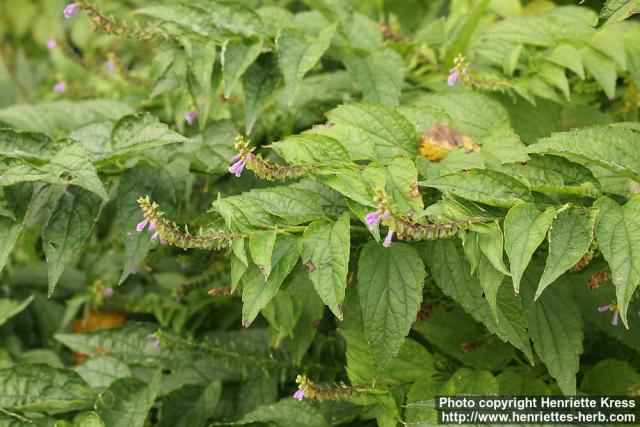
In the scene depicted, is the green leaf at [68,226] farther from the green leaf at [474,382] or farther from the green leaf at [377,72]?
the green leaf at [474,382]

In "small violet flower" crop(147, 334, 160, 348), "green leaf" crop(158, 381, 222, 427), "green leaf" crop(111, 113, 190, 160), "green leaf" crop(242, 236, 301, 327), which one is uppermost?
"green leaf" crop(111, 113, 190, 160)

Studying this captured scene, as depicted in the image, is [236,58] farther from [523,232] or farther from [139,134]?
[523,232]

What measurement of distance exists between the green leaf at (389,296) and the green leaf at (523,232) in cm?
27

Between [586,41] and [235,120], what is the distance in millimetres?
1138

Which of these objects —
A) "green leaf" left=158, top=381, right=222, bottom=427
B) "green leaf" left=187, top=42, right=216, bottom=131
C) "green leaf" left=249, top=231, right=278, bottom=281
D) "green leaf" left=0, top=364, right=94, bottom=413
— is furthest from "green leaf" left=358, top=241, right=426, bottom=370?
"green leaf" left=0, top=364, right=94, bottom=413

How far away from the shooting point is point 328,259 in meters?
1.64

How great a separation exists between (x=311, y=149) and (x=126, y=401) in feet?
3.00

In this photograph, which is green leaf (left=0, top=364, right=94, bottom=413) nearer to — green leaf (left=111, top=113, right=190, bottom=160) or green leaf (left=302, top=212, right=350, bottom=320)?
green leaf (left=111, top=113, right=190, bottom=160)

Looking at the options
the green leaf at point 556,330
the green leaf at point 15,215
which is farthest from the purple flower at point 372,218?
the green leaf at point 15,215

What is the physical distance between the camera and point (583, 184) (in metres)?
1.62

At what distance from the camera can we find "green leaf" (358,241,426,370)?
172cm

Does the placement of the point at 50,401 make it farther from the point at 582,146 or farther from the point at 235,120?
the point at 582,146

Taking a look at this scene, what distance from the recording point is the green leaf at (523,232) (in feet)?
4.91

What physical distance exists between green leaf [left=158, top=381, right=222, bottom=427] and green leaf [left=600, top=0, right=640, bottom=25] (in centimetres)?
143
